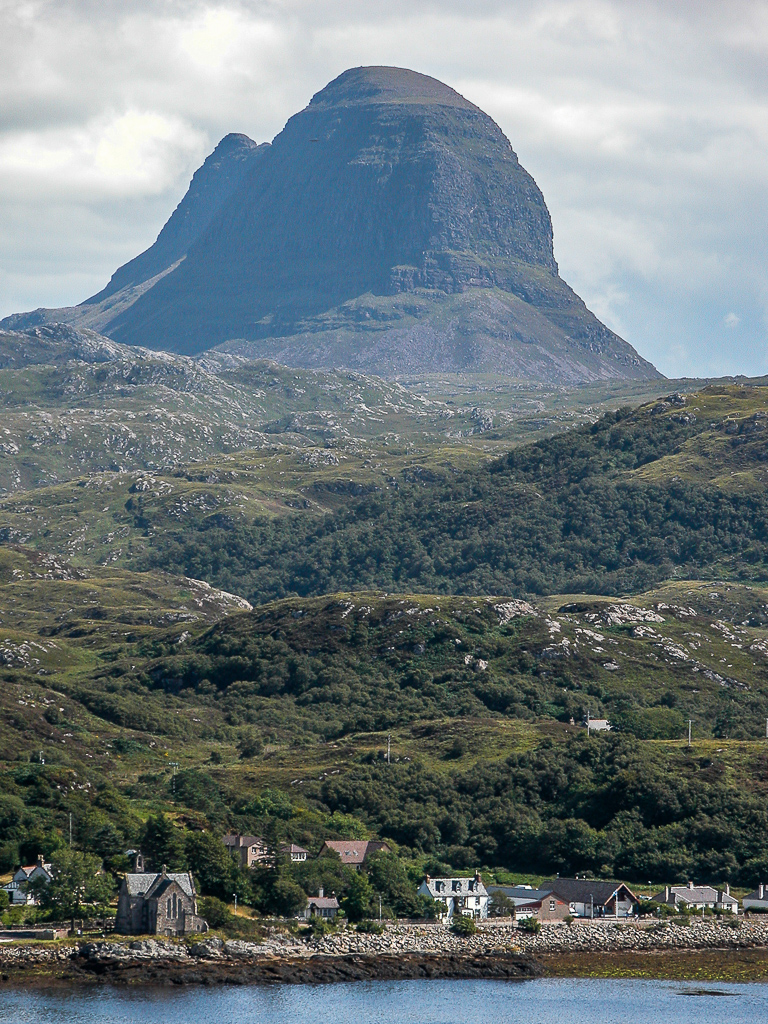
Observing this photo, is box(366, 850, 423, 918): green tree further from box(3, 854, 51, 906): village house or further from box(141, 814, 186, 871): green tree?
box(3, 854, 51, 906): village house

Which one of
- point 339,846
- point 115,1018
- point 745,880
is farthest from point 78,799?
point 745,880

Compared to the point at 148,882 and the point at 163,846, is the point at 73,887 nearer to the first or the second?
the point at 148,882

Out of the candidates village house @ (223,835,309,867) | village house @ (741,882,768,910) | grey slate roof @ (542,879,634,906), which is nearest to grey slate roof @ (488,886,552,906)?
grey slate roof @ (542,879,634,906)

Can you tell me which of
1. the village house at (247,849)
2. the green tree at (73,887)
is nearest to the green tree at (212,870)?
the green tree at (73,887)

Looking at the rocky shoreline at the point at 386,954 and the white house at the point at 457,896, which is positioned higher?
the white house at the point at 457,896

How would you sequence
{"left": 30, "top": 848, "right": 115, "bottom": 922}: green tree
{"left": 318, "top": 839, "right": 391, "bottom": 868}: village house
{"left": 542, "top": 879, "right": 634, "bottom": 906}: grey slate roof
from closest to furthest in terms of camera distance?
{"left": 30, "top": 848, "right": 115, "bottom": 922}: green tree, {"left": 542, "top": 879, "right": 634, "bottom": 906}: grey slate roof, {"left": 318, "top": 839, "right": 391, "bottom": 868}: village house

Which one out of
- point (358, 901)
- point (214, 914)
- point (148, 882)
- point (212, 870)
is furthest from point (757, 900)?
point (148, 882)

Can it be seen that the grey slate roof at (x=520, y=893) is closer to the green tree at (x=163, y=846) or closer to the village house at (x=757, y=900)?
the village house at (x=757, y=900)
